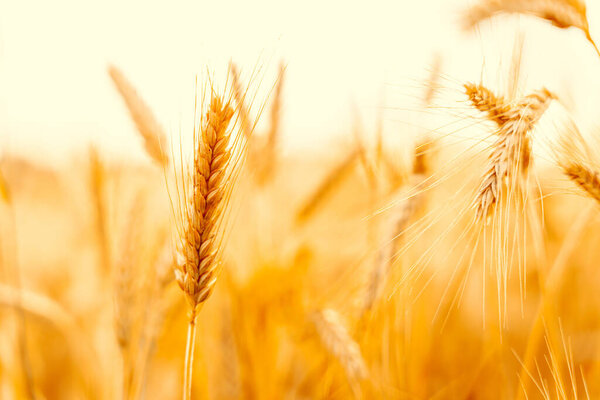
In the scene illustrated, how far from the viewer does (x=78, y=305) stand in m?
1.15

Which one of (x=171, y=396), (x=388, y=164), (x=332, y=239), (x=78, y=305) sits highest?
(x=388, y=164)

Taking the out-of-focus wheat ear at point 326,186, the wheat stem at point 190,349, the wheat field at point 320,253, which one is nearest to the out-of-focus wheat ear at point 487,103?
the wheat field at point 320,253

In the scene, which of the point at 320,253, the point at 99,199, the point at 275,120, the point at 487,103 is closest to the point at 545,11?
the point at 487,103

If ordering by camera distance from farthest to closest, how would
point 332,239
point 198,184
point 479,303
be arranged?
point 479,303
point 332,239
point 198,184

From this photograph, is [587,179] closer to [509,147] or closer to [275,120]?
[509,147]

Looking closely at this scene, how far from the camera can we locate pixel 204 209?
0.47 m

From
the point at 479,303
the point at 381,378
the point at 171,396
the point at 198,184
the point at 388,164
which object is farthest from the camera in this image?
the point at 479,303

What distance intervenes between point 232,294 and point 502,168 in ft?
1.83

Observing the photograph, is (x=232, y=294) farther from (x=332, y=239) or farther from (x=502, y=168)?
(x=502, y=168)

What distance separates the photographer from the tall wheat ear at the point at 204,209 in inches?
18.3

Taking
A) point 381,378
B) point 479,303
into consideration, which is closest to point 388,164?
point 381,378

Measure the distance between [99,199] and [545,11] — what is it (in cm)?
66

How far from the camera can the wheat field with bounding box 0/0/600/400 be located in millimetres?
500

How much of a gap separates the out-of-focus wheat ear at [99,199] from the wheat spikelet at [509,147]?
580 millimetres
